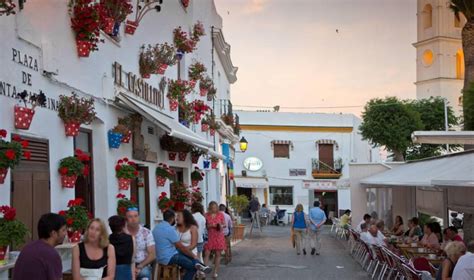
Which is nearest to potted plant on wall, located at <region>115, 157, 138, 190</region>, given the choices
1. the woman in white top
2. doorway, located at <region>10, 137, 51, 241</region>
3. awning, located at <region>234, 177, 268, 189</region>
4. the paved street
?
the woman in white top

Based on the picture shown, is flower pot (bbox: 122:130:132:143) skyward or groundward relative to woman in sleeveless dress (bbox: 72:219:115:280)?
skyward

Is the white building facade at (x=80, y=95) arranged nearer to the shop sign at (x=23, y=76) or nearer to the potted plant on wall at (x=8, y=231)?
the shop sign at (x=23, y=76)

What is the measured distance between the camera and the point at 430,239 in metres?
14.6

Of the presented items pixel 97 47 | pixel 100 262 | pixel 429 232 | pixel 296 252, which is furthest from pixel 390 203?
pixel 100 262

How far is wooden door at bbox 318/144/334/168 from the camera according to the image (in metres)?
45.7

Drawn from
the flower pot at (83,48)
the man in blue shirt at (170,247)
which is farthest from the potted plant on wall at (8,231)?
the flower pot at (83,48)

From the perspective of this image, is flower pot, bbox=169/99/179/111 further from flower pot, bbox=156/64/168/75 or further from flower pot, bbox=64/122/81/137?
flower pot, bbox=64/122/81/137

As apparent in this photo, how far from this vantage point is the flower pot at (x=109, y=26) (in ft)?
33.1

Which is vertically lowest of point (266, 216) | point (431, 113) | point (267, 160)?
point (266, 216)

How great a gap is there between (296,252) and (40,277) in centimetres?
1570

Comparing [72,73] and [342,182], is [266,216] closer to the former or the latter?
[342,182]

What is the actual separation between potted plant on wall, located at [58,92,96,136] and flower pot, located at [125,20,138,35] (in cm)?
→ 319

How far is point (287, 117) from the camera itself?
152 feet

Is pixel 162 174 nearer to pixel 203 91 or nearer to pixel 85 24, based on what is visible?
pixel 85 24
